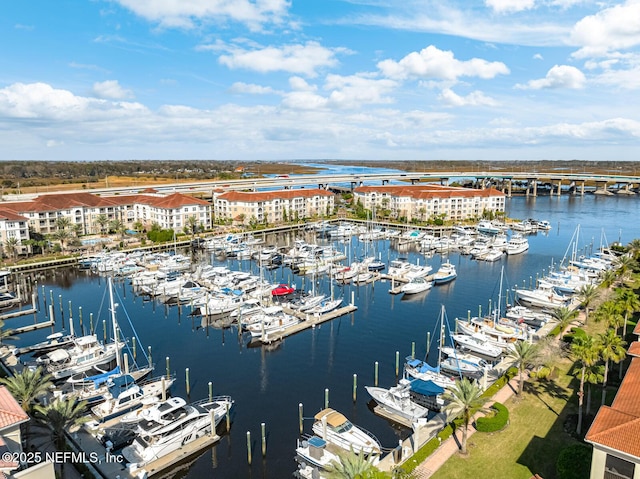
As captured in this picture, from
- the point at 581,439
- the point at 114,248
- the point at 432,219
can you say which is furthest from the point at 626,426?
the point at 432,219

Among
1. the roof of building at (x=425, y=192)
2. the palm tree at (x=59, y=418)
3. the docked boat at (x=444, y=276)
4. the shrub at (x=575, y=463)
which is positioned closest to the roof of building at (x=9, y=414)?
the palm tree at (x=59, y=418)

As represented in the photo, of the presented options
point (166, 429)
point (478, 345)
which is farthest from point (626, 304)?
point (166, 429)

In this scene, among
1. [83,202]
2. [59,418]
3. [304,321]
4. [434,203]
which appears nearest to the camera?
[59,418]

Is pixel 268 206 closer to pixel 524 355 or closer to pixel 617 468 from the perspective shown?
pixel 524 355

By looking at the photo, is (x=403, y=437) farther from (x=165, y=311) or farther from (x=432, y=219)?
(x=432, y=219)

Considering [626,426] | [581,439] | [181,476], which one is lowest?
[181,476]

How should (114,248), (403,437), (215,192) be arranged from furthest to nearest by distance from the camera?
(215,192), (114,248), (403,437)
